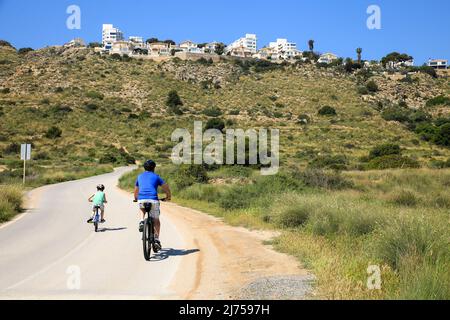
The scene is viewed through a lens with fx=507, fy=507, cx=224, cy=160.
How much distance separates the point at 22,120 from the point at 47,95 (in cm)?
1489

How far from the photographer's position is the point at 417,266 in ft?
24.5

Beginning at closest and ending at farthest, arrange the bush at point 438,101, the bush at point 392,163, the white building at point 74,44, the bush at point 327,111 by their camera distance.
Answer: the bush at point 392,163
the bush at point 327,111
the bush at point 438,101
the white building at point 74,44

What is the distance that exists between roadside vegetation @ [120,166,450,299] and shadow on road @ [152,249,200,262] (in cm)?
205

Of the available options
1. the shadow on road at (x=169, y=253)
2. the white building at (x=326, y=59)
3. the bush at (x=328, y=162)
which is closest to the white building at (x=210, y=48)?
the white building at (x=326, y=59)

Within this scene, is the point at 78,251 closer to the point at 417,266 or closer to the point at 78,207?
the point at 417,266

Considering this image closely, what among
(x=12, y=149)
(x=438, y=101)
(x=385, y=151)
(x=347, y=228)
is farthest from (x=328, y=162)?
(x=438, y=101)

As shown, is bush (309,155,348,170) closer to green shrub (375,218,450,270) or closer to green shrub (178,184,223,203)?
green shrub (178,184,223,203)

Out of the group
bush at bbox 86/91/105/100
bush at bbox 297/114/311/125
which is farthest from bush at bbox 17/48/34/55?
bush at bbox 297/114/311/125

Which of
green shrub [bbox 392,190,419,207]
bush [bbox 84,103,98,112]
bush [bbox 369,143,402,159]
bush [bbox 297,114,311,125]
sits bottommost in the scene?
green shrub [bbox 392,190,419,207]

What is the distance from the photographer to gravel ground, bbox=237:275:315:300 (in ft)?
23.2

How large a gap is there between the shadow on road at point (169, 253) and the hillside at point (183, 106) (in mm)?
33842

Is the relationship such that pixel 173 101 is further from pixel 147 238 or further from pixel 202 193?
pixel 147 238

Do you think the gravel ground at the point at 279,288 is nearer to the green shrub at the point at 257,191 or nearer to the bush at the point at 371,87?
the green shrub at the point at 257,191

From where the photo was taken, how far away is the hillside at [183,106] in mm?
61656
